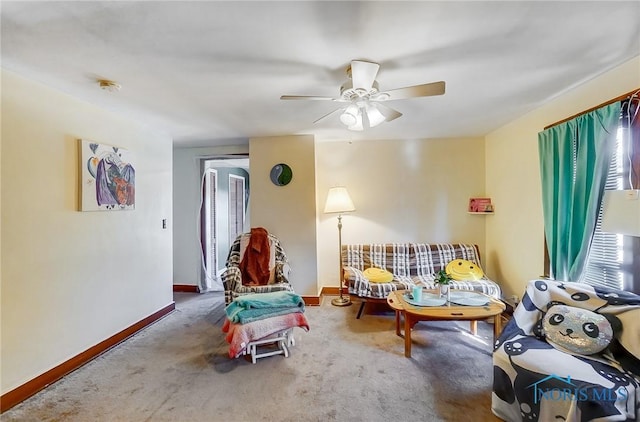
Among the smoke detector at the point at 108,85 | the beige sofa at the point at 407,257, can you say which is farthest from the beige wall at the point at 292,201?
the smoke detector at the point at 108,85

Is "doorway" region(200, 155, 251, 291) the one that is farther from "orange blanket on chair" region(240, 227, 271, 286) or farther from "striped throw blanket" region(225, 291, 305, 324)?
"striped throw blanket" region(225, 291, 305, 324)

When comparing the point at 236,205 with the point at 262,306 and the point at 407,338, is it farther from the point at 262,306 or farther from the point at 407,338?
the point at 407,338

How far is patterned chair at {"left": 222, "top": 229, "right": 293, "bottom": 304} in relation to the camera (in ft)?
9.43

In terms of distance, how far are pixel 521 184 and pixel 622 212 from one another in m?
1.71

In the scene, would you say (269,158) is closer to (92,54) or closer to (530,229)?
(92,54)

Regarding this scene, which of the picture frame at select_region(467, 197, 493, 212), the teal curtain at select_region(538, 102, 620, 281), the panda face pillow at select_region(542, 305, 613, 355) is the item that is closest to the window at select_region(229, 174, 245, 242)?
the picture frame at select_region(467, 197, 493, 212)

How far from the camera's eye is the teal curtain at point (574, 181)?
6.93 ft

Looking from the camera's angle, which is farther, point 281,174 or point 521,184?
point 281,174

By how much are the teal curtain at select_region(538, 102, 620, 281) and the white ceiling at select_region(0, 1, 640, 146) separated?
374mm

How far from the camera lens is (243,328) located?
7.79 ft

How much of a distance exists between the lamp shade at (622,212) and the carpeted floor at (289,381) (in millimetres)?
1336

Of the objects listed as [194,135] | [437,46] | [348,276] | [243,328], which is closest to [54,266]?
[243,328]

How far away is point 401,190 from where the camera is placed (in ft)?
13.9

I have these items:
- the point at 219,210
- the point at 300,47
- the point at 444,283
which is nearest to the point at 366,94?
the point at 300,47
